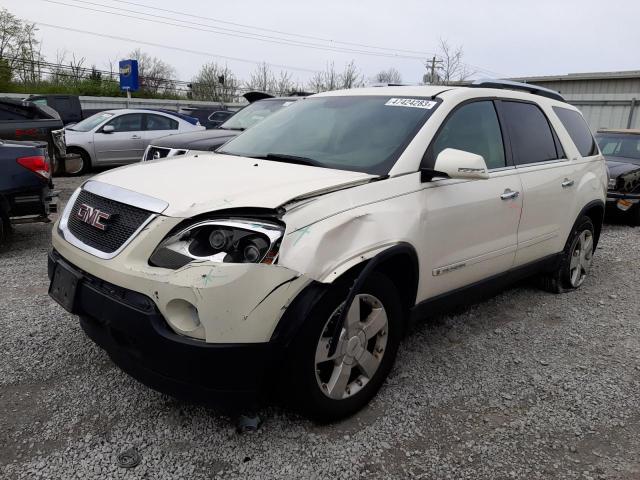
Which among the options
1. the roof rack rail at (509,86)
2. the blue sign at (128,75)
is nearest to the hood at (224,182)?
the roof rack rail at (509,86)

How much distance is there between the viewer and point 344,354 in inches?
104

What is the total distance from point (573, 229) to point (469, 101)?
1.92m

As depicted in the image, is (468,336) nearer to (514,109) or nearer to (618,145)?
(514,109)

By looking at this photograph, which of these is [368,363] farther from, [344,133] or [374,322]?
[344,133]

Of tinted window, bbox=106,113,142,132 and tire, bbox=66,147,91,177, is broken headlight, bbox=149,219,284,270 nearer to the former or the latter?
tire, bbox=66,147,91,177

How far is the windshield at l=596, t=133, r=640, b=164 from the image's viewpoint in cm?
968

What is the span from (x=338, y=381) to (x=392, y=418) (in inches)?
17.1

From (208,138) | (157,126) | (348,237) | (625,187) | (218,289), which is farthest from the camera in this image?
(157,126)

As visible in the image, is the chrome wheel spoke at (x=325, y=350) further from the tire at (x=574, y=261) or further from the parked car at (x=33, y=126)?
the parked car at (x=33, y=126)

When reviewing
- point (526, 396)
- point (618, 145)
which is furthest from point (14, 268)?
point (618, 145)

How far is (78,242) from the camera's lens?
2697mm

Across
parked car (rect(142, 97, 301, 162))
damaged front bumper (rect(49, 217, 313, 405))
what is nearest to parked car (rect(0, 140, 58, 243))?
parked car (rect(142, 97, 301, 162))

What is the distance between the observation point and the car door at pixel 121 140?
11875mm

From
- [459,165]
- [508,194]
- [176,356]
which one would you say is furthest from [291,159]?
[508,194]
